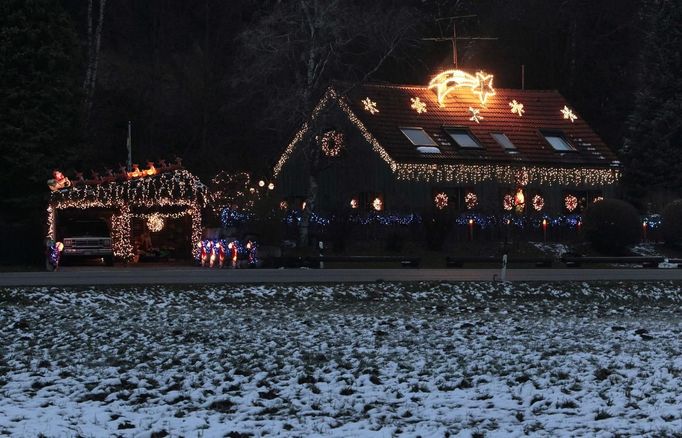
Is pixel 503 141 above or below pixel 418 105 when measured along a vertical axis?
below

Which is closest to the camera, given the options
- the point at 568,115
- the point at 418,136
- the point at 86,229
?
the point at 86,229

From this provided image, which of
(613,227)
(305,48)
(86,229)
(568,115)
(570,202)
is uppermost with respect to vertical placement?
(305,48)

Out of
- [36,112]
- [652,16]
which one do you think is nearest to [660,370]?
[36,112]

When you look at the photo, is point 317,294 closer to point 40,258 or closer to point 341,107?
point 40,258

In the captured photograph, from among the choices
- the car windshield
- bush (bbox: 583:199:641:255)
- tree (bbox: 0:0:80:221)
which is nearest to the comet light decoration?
bush (bbox: 583:199:641:255)

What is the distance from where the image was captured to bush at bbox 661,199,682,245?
174 ft

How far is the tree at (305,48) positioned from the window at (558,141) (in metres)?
12.3

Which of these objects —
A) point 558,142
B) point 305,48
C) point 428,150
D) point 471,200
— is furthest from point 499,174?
point 305,48

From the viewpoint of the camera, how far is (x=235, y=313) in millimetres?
25500

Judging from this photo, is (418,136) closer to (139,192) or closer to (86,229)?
(139,192)

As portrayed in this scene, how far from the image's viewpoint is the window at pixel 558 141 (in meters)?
59.7

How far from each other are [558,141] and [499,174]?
193 inches

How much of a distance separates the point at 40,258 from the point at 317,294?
52.9 ft

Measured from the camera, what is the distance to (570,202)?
58281mm
